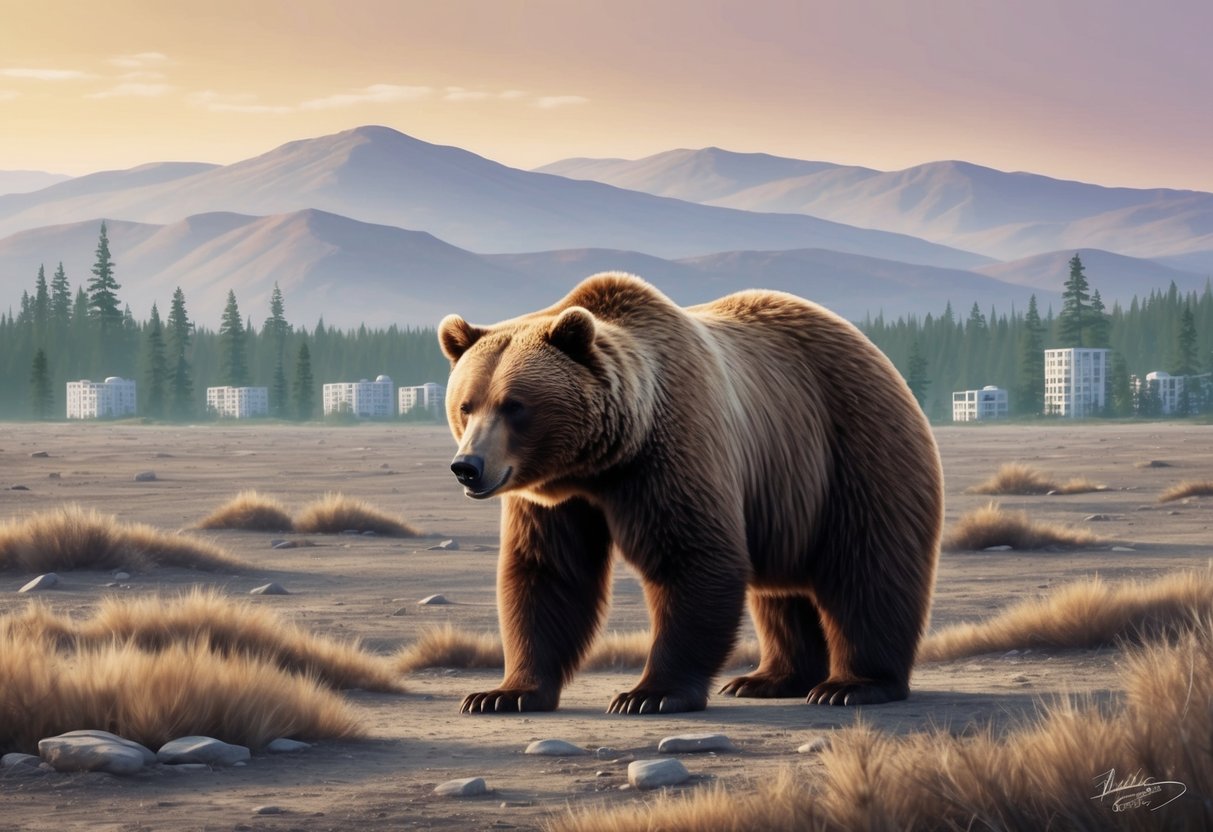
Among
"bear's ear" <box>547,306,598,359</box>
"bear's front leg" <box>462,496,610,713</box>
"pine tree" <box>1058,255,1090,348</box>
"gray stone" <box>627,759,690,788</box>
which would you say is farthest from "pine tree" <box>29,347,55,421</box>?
"gray stone" <box>627,759,690,788</box>

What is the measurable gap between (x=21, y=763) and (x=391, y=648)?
231 inches

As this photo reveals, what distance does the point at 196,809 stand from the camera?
5586mm

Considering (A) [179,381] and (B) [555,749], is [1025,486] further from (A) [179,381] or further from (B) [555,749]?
(A) [179,381]

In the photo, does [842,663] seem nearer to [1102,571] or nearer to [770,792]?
[770,792]

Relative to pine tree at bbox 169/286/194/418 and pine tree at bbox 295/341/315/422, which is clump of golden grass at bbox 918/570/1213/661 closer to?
pine tree at bbox 295/341/315/422

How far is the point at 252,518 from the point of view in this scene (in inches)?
898

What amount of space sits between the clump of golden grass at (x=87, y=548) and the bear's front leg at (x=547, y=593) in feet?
30.0

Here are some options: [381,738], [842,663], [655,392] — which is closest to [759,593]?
[842,663]

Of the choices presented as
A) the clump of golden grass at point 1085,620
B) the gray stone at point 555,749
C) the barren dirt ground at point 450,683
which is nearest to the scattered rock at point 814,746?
the barren dirt ground at point 450,683

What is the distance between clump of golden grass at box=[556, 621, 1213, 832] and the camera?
4359 mm

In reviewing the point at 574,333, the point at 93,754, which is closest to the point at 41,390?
the point at 574,333

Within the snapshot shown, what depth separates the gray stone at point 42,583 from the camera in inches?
581
